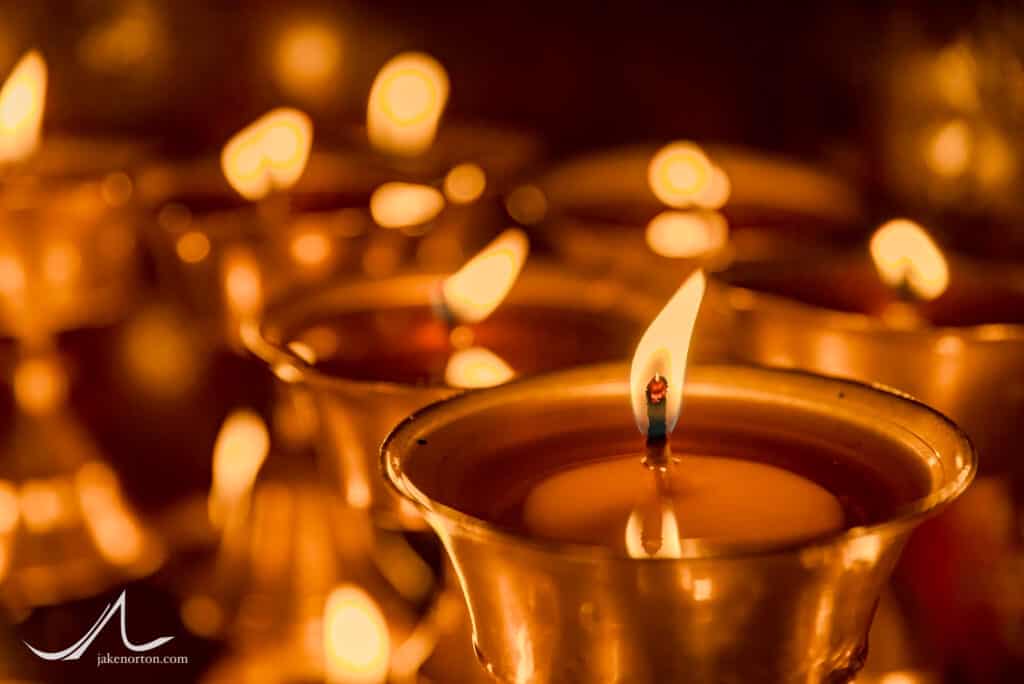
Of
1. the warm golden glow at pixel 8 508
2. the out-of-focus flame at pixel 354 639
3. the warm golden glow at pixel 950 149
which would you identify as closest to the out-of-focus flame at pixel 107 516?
the warm golden glow at pixel 8 508

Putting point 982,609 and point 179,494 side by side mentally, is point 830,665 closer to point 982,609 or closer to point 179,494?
point 982,609

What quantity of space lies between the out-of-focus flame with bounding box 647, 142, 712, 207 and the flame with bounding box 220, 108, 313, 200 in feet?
0.94

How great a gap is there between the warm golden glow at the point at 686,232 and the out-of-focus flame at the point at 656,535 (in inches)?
17.1

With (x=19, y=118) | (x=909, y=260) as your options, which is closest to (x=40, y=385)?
(x=19, y=118)

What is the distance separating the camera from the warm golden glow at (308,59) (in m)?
1.27

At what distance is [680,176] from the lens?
999mm

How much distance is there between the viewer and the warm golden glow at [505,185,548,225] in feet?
3.54

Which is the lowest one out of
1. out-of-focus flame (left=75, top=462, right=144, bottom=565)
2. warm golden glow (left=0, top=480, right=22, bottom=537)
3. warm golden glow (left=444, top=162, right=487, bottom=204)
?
warm golden glow (left=0, top=480, right=22, bottom=537)

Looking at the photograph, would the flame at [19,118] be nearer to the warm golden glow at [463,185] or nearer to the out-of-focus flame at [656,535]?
the warm golden glow at [463,185]

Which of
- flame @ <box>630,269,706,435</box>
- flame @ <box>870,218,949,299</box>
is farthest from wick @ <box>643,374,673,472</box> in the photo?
flame @ <box>870,218,949,299</box>

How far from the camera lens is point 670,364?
0.49 m

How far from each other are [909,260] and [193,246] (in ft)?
1.54

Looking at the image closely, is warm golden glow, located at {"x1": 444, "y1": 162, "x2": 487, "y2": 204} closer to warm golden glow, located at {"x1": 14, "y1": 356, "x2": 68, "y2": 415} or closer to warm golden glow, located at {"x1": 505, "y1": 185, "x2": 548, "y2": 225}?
warm golden glow, located at {"x1": 505, "y1": 185, "x2": 548, "y2": 225}

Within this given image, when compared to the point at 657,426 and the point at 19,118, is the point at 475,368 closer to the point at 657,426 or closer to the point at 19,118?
the point at 657,426
